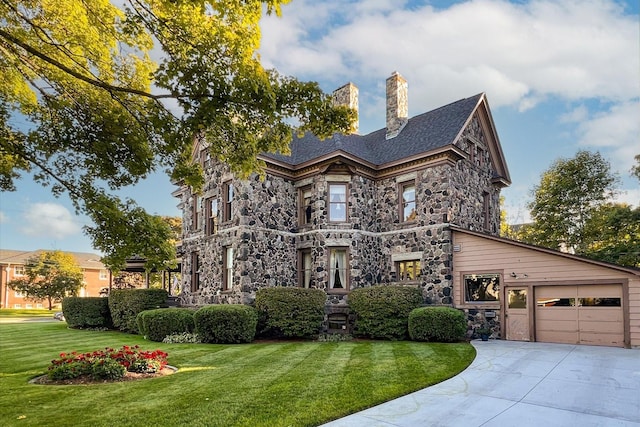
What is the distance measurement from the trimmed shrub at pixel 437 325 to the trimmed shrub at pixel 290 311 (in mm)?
3623

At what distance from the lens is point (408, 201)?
18281mm

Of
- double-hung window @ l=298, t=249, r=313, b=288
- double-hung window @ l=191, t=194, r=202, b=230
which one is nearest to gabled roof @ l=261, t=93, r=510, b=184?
double-hung window @ l=298, t=249, r=313, b=288

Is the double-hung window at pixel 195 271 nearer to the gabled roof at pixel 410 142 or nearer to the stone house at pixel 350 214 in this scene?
the stone house at pixel 350 214

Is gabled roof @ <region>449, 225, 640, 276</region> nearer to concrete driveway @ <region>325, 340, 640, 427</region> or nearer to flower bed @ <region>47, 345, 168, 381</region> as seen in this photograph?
concrete driveway @ <region>325, 340, 640, 427</region>

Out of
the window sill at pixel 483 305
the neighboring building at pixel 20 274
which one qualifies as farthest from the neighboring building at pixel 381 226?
the neighboring building at pixel 20 274

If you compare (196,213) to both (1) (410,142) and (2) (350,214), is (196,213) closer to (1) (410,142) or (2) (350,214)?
(2) (350,214)

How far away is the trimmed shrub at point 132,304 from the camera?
1974 cm

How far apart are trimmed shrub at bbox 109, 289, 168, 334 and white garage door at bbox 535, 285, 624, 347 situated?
53.0ft

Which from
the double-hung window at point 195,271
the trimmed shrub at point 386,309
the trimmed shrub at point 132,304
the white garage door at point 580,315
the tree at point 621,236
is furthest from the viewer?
the double-hung window at point 195,271

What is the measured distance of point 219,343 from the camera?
1474cm

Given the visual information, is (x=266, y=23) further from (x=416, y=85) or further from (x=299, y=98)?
(x=416, y=85)

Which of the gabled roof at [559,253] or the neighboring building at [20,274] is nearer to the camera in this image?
the gabled roof at [559,253]

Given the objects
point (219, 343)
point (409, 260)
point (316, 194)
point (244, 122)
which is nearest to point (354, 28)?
point (244, 122)

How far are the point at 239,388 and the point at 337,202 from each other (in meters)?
11.6
